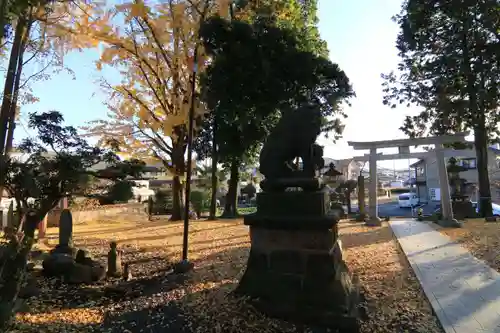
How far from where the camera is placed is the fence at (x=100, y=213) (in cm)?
1211

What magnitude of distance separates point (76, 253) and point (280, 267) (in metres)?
4.41

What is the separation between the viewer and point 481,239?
8125mm

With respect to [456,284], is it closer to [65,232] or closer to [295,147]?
[295,147]

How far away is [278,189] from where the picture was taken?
13.2 feet

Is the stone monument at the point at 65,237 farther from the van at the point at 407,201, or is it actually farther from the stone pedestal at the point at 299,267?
the van at the point at 407,201

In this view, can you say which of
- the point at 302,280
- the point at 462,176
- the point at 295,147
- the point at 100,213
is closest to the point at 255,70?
the point at 295,147

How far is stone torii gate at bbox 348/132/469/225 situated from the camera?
1119 centimetres

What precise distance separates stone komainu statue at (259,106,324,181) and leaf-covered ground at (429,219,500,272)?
416 cm

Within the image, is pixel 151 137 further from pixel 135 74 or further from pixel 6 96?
pixel 6 96

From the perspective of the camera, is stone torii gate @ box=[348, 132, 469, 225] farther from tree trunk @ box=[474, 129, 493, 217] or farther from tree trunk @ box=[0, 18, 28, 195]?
tree trunk @ box=[0, 18, 28, 195]

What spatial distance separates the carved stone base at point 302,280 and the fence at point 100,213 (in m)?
9.62

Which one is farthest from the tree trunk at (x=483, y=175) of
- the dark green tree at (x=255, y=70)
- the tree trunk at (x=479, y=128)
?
the dark green tree at (x=255, y=70)

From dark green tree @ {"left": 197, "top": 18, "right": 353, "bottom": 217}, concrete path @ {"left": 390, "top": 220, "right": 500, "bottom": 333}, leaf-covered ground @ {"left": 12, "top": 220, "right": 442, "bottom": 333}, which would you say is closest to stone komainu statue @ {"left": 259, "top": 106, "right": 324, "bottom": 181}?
leaf-covered ground @ {"left": 12, "top": 220, "right": 442, "bottom": 333}

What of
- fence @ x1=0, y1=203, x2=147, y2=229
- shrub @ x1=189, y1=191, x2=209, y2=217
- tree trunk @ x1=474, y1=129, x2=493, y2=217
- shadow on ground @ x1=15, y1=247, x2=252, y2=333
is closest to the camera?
shadow on ground @ x1=15, y1=247, x2=252, y2=333
